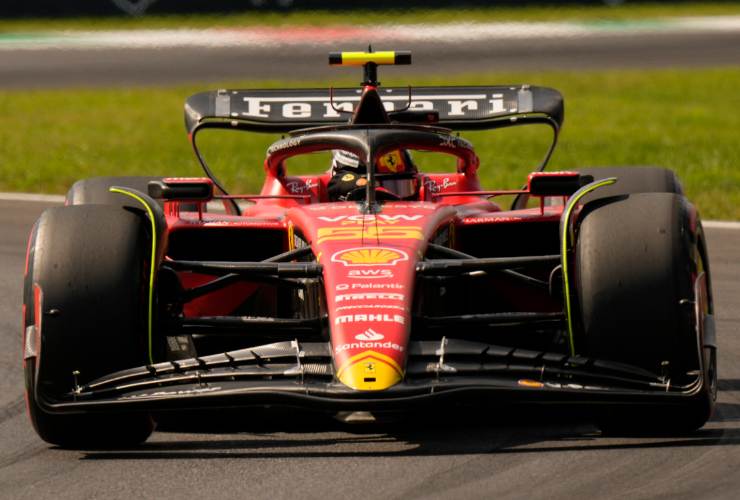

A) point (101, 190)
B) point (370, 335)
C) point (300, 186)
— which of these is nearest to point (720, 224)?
point (300, 186)

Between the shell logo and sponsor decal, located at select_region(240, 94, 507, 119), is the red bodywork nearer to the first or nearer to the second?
the shell logo

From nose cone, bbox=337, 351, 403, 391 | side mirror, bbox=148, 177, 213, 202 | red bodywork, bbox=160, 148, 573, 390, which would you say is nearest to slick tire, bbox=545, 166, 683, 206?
red bodywork, bbox=160, 148, 573, 390

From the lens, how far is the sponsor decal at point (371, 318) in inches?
266

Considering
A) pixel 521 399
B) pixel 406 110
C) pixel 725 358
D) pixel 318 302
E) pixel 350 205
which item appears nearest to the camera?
pixel 521 399

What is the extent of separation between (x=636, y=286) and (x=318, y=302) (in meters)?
1.40

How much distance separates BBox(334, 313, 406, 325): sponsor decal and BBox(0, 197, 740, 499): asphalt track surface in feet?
1.74

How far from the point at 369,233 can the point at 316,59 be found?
21.7m

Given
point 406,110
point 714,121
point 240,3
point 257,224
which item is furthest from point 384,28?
point 257,224

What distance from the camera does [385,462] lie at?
6.64 m

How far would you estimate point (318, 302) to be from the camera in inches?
291

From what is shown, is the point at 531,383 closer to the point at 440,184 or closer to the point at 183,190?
the point at 183,190

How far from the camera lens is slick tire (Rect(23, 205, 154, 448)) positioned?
6852 mm

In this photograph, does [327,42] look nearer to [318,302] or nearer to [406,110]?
[406,110]

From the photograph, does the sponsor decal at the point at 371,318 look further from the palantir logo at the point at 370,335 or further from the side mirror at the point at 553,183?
the side mirror at the point at 553,183
